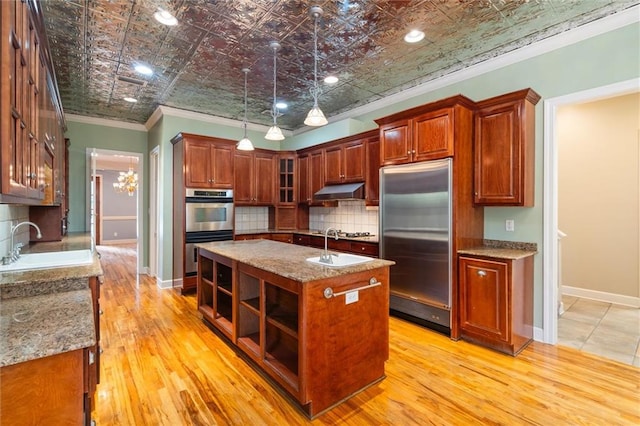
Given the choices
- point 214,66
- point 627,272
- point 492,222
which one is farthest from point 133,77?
point 627,272

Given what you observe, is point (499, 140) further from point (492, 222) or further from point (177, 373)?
point (177, 373)

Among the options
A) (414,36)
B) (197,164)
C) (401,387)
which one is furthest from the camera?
(197,164)

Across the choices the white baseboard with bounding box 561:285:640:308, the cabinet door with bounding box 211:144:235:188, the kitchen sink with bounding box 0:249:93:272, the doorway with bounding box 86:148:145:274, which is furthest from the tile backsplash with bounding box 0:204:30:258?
the doorway with bounding box 86:148:145:274

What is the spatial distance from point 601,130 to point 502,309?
3.34 meters

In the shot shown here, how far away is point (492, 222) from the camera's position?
11.3 feet

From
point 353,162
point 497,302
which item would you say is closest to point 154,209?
point 353,162

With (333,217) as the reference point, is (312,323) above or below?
below

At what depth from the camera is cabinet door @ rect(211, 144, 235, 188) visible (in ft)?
16.1

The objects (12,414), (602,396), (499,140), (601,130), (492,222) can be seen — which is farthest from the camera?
(601,130)

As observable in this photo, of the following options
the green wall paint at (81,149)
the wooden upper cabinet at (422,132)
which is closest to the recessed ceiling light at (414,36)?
the wooden upper cabinet at (422,132)

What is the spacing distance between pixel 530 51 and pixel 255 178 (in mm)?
4260

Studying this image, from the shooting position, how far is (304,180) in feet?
18.6

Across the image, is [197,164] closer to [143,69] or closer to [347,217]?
[143,69]

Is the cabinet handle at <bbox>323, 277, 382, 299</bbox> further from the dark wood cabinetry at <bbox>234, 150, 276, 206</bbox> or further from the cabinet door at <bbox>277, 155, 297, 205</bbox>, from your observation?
the cabinet door at <bbox>277, 155, 297, 205</bbox>
